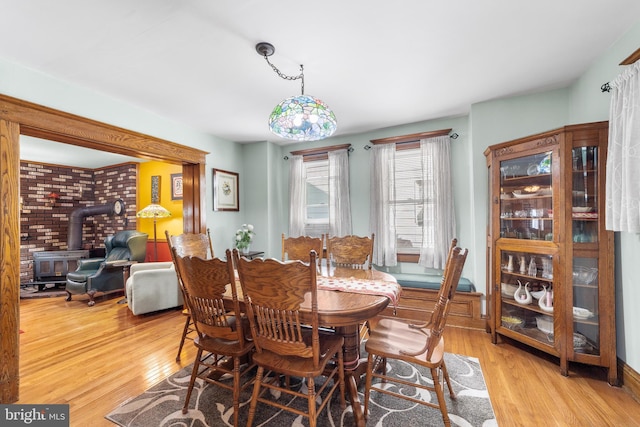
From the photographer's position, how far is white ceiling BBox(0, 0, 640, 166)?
167cm

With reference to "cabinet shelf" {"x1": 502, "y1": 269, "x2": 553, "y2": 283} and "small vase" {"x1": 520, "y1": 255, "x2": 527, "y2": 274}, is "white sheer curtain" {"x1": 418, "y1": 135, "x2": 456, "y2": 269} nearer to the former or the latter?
"cabinet shelf" {"x1": 502, "y1": 269, "x2": 553, "y2": 283}

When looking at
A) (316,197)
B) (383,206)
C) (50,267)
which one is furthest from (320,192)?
(50,267)

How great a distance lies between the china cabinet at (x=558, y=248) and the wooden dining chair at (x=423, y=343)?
115 centimetres

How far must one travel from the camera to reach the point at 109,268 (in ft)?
14.2

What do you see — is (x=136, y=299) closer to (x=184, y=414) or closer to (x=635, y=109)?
(x=184, y=414)

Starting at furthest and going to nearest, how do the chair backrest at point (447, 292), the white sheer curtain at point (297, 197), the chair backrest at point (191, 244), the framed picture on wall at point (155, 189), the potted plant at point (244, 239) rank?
1. the framed picture on wall at point (155, 189)
2. the white sheer curtain at point (297, 197)
3. the potted plant at point (244, 239)
4. the chair backrest at point (191, 244)
5. the chair backrest at point (447, 292)

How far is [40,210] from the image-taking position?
5727 mm

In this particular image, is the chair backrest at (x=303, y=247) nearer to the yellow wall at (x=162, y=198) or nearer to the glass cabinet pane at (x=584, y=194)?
the glass cabinet pane at (x=584, y=194)

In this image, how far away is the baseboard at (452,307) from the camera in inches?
120

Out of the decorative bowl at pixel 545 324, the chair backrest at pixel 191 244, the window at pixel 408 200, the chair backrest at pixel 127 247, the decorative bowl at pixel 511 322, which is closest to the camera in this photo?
the decorative bowl at pixel 545 324

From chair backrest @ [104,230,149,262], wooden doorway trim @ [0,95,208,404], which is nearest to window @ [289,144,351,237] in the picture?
wooden doorway trim @ [0,95,208,404]

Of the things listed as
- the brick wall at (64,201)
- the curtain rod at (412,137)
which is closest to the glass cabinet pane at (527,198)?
the curtain rod at (412,137)

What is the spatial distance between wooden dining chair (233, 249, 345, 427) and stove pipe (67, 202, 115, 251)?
6.01 m

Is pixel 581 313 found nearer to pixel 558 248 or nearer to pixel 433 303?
pixel 558 248
